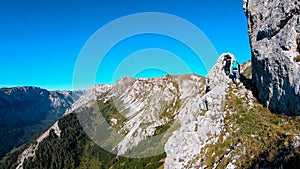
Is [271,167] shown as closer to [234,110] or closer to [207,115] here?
[234,110]

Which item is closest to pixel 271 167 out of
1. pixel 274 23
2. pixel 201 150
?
pixel 201 150

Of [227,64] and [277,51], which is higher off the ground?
[227,64]

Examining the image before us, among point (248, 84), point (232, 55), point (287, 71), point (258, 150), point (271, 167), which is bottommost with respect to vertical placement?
point (271, 167)

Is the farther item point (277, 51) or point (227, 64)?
point (227, 64)

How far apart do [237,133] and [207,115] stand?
8.24m

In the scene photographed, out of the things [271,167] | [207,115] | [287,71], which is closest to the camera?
[271,167]

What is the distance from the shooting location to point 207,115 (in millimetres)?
36031

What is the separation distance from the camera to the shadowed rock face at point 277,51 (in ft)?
78.9

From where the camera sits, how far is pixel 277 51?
26062 mm

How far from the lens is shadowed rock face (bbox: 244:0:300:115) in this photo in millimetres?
24062

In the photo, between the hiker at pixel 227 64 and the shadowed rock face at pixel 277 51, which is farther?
the hiker at pixel 227 64

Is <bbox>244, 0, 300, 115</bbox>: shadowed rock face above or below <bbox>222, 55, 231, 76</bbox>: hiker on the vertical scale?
below

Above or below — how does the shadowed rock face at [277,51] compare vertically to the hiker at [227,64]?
below

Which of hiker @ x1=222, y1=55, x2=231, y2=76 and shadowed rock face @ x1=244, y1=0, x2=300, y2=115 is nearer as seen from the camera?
shadowed rock face @ x1=244, y1=0, x2=300, y2=115
